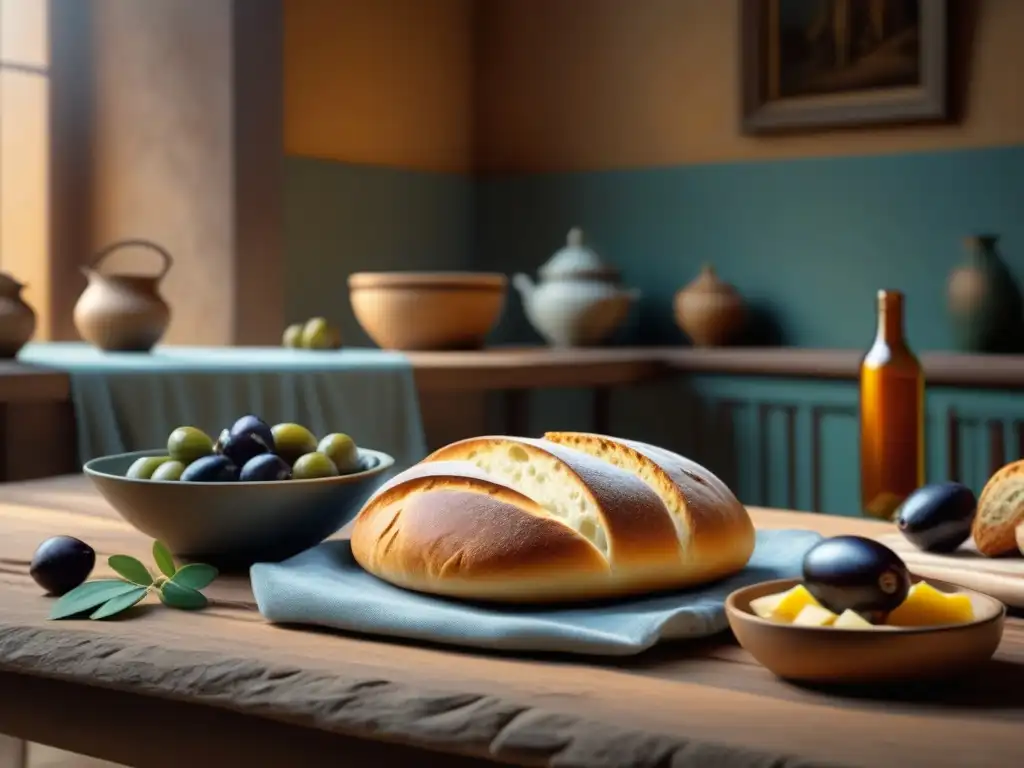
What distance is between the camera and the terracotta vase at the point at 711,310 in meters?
3.67

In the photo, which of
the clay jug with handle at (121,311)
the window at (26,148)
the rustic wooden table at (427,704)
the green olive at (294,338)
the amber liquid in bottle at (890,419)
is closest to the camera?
the rustic wooden table at (427,704)

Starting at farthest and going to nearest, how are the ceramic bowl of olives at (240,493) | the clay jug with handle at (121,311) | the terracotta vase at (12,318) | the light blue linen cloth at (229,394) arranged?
the clay jug with handle at (121,311) < the terracotta vase at (12,318) < the light blue linen cloth at (229,394) < the ceramic bowl of olives at (240,493)

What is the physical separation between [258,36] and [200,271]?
635 millimetres

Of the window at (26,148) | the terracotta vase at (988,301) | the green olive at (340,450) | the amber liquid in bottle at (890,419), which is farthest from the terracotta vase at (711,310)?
the green olive at (340,450)

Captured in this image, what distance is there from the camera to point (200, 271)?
11.5ft

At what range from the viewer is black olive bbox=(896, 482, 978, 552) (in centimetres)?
88

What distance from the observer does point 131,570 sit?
0.81 m

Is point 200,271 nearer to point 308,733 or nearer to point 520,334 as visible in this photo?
point 520,334

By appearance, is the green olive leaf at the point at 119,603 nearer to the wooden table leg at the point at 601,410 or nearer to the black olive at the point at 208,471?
the black olive at the point at 208,471

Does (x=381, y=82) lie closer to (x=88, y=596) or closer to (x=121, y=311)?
(x=121, y=311)

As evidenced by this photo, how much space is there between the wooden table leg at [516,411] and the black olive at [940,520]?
9.35ft

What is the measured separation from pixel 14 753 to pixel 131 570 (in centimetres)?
60

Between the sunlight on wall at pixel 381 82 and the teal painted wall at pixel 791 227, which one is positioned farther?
the sunlight on wall at pixel 381 82

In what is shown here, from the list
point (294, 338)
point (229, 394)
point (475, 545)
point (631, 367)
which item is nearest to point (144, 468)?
point (475, 545)
